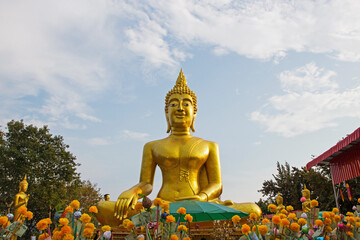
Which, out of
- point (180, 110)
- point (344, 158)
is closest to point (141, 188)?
point (180, 110)

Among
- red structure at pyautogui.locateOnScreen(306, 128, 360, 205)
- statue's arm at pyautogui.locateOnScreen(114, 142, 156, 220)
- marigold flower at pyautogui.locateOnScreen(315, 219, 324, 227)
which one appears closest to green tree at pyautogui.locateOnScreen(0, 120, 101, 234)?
statue's arm at pyautogui.locateOnScreen(114, 142, 156, 220)

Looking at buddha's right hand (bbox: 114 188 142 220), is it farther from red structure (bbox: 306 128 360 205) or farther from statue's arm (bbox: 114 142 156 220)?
red structure (bbox: 306 128 360 205)

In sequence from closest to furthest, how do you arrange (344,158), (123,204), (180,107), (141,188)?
(123,204)
(141,188)
(180,107)
(344,158)

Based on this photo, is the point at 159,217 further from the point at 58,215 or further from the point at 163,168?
the point at 163,168

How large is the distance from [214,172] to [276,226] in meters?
5.31

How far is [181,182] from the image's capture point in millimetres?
7051

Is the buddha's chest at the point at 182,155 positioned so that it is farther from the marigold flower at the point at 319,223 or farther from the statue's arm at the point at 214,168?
the marigold flower at the point at 319,223

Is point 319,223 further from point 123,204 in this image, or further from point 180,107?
point 180,107

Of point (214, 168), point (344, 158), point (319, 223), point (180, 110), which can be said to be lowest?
point (319, 223)

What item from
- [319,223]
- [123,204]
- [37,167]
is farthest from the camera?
[37,167]

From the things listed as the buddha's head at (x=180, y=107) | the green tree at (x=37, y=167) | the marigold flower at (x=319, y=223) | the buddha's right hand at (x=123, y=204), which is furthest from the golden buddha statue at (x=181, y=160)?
the green tree at (x=37, y=167)

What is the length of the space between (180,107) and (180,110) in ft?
0.24

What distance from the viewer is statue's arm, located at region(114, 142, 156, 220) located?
5926 millimetres

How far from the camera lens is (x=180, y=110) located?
24.5 feet
